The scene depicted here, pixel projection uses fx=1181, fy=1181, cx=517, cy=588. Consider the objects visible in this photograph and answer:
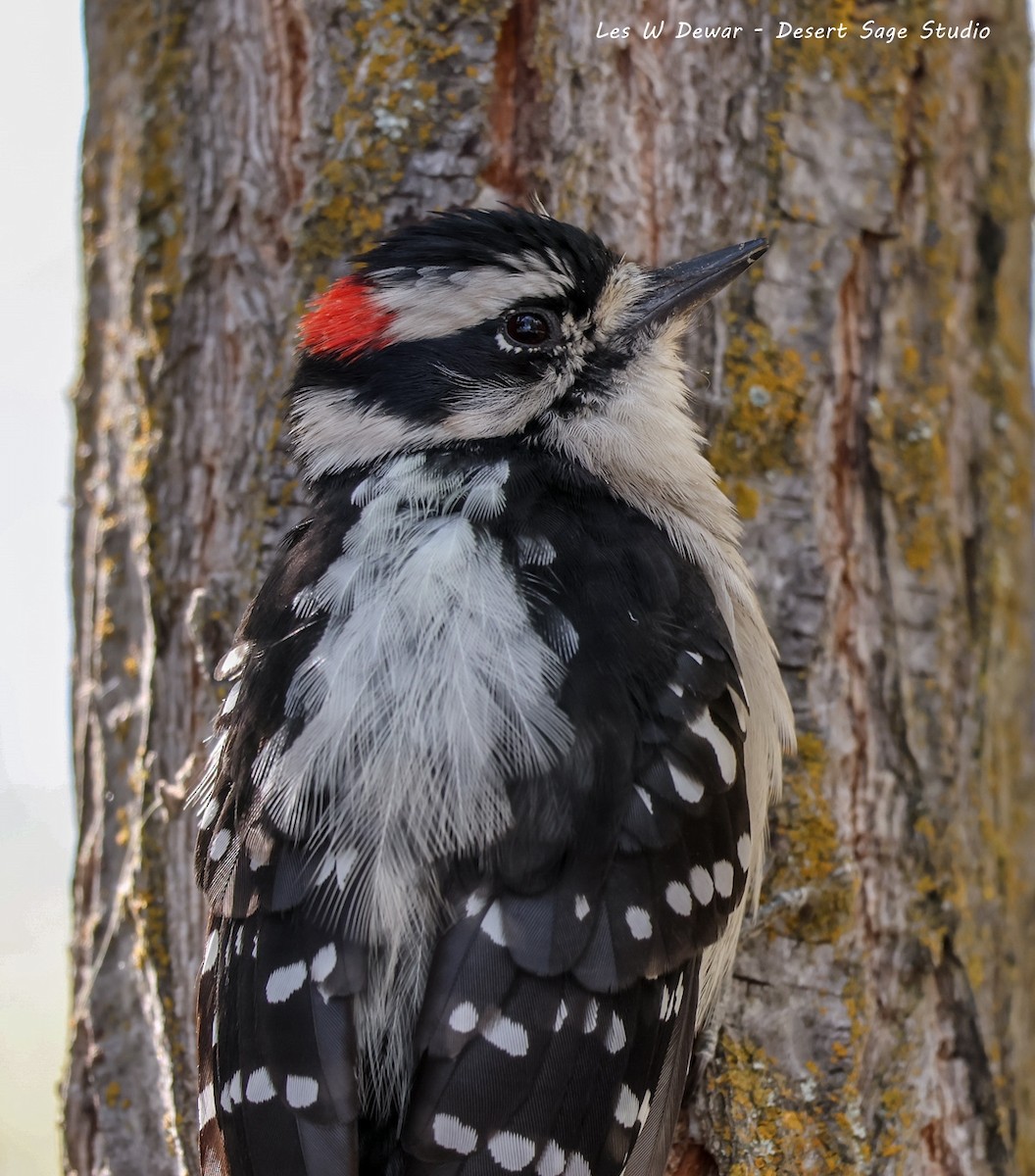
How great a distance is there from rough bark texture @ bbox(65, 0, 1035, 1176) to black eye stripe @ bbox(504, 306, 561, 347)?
0.99ft

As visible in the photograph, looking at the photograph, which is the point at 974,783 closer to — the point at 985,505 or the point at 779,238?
the point at 985,505

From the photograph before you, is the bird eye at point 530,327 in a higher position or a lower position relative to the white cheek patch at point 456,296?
lower

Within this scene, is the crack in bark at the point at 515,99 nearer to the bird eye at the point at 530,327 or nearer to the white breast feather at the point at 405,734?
the bird eye at the point at 530,327

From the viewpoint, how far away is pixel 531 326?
102 inches

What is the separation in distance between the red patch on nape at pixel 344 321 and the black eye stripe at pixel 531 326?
264 mm

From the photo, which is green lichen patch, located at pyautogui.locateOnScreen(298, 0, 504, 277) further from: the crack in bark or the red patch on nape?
the red patch on nape

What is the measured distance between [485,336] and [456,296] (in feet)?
0.35

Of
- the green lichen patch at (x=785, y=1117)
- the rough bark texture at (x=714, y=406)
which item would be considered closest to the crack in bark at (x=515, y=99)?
the rough bark texture at (x=714, y=406)

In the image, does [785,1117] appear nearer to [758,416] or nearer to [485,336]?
[758,416]

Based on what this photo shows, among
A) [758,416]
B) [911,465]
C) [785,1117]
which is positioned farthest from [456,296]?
[785,1117]

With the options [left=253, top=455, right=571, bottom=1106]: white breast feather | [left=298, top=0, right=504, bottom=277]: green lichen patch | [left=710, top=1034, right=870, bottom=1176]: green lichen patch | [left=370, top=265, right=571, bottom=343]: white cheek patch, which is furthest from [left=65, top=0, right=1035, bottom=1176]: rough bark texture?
[left=253, top=455, right=571, bottom=1106]: white breast feather

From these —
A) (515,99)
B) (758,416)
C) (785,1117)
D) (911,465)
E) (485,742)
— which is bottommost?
(785,1117)

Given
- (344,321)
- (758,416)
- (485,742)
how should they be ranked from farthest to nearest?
(758,416) → (344,321) → (485,742)

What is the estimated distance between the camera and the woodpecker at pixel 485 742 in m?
1.98
